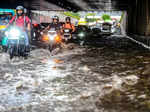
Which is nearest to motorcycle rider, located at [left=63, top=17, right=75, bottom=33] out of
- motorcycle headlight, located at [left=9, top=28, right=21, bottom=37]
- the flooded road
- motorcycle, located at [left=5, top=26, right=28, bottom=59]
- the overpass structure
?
the overpass structure

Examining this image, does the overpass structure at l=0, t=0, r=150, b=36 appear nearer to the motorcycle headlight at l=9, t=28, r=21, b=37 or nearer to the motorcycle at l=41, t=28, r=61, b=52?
the motorcycle at l=41, t=28, r=61, b=52

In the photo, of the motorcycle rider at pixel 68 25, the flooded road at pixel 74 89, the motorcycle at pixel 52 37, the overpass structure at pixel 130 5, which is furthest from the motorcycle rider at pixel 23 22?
the overpass structure at pixel 130 5

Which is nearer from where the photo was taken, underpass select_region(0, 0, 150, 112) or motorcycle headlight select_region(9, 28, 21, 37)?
underpass select_region(0, 0, 150, 112)

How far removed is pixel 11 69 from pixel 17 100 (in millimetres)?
4225

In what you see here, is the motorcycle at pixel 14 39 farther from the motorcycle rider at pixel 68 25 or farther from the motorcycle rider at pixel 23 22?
the motorcycle rider at pixel 68 25

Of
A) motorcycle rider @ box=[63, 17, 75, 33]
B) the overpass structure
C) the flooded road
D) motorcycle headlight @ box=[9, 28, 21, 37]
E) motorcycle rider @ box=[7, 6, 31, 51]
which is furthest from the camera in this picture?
the overpass structure

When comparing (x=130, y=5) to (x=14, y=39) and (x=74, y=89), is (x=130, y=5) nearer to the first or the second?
Result: (x=14, y=39)

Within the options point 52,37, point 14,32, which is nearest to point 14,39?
point 14,32

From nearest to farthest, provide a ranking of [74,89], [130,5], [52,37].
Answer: [74,89]
[52,37]
[130,5]

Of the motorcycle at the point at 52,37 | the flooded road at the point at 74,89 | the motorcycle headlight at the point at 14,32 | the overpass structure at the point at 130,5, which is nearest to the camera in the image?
the flooded road at the point at 74,89

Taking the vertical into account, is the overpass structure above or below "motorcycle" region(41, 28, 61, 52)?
above

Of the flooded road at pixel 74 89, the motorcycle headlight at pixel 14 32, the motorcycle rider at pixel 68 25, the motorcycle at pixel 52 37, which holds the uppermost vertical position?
the motorcycle rider at pixel 68 25

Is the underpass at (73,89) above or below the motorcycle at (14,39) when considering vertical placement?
below

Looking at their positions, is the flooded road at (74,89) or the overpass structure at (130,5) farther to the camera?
the overpass structure at (130,5)
